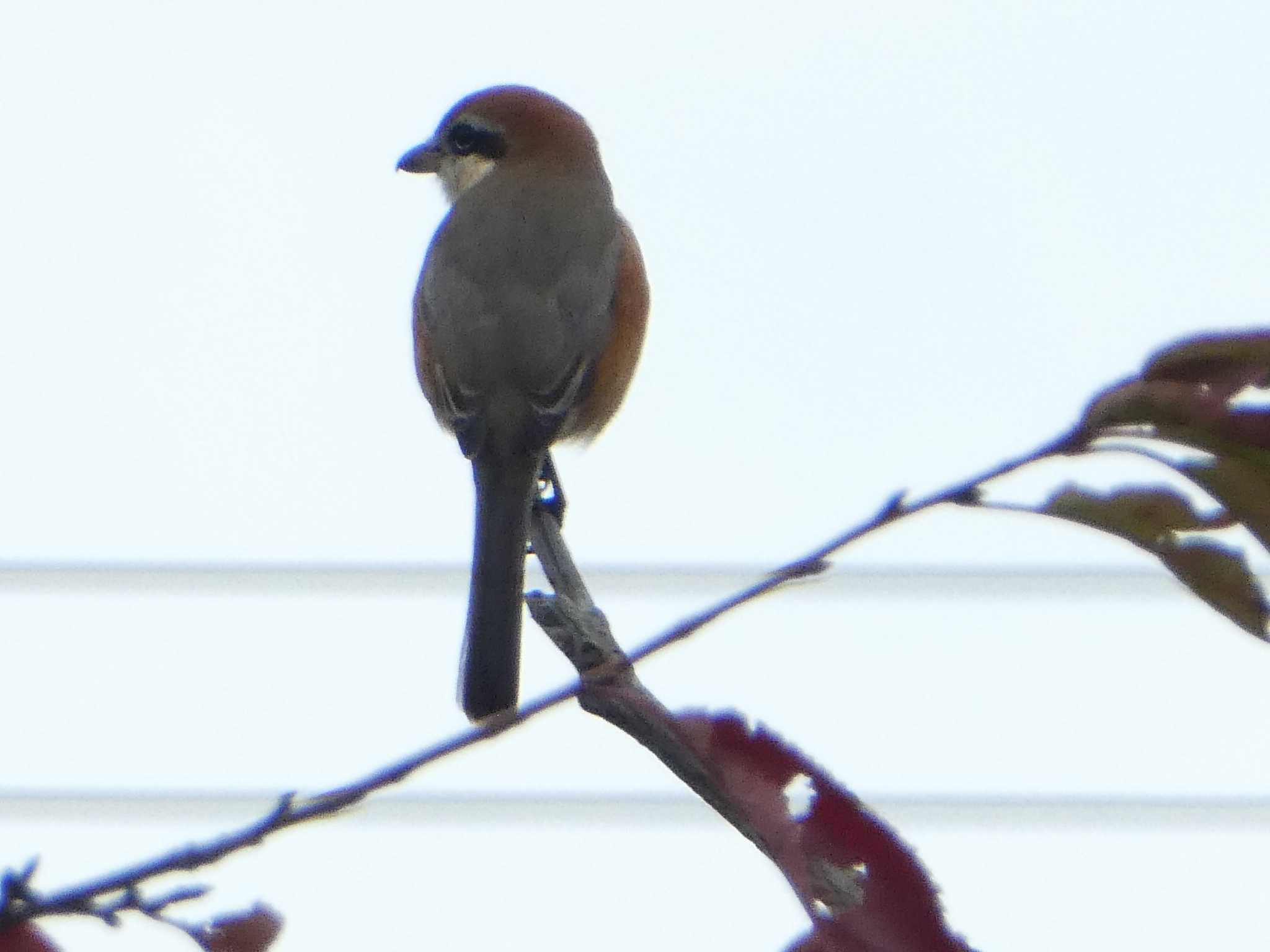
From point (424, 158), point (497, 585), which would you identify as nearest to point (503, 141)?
point (424, 158)

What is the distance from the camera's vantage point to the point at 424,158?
3910mm

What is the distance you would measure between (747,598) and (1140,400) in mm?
201

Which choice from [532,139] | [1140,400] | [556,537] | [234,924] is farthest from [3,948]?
[532,139]

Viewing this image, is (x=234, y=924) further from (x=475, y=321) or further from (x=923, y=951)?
(x=475, y=321)

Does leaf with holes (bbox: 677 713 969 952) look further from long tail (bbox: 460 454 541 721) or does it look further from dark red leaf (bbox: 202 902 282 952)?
long tail (bbox: 460 454 541 721)

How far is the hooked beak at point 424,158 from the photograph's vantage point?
3.91 metres

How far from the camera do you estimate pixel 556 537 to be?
2447mm

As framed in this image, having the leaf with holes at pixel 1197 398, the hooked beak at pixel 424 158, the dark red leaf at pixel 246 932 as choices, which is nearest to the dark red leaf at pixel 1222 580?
the leaf with holes at pixel 1197 398

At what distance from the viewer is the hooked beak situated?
3.91 metres

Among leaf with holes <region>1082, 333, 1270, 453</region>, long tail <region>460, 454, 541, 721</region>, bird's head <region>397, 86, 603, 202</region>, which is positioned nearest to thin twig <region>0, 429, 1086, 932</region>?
leaf with holes <region>1082, 333, 1270, 453</region>

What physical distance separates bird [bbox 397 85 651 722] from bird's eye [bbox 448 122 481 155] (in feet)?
0.53

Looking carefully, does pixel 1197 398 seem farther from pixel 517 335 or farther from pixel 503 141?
pixel 503 141

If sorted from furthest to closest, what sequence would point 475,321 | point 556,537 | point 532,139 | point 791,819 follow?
point 532,139 < point 475,321 < point 556,537 < point 791,819

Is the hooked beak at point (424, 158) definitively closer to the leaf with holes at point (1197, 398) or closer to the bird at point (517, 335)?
the bird at point (517, 335)
